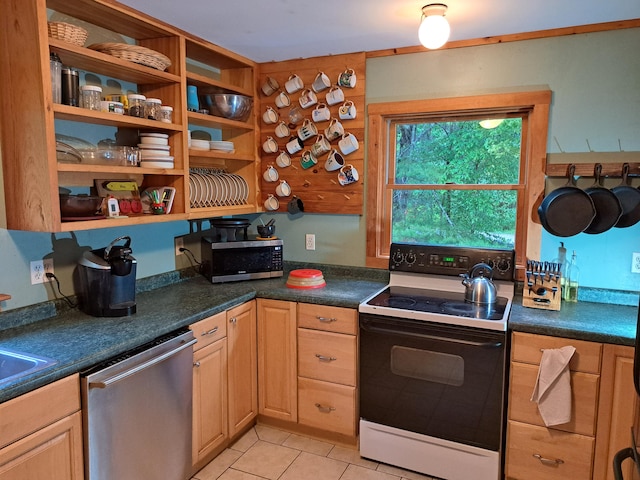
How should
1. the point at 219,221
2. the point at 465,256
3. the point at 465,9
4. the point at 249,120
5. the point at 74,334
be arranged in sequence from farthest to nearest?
the point at 249,120
the point at 219,221
the point at 465,256
the point at 465,9
the point at 74,334

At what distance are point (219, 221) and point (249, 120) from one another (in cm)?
76

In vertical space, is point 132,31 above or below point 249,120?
above

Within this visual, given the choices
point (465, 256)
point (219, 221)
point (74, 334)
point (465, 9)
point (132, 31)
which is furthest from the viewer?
point (219, 221)

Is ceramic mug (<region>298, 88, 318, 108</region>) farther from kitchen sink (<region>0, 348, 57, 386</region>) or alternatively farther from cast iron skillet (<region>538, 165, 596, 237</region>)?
kitchen sink (<region>0, 348, 57, 386</region>)

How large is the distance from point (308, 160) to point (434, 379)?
1.58 meters

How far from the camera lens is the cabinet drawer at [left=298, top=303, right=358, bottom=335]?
2.50 meters

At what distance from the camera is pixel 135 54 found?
221cm

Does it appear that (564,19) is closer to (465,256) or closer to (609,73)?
(609,73)

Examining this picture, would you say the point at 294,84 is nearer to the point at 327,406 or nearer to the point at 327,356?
the point at 327,356

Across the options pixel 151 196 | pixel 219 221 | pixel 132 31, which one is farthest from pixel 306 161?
pixel 132 31

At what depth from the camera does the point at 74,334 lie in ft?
6.30

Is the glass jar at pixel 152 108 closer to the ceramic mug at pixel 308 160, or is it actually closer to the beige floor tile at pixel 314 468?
the ceramic mug at pixel 308 160

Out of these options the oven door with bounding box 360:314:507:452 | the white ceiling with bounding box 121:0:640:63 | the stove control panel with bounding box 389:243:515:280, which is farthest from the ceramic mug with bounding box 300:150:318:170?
the oven door with bounding box 360:314:507:452

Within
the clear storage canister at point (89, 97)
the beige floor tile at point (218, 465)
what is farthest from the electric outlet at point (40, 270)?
the beige floor tile at point (218, 465)
